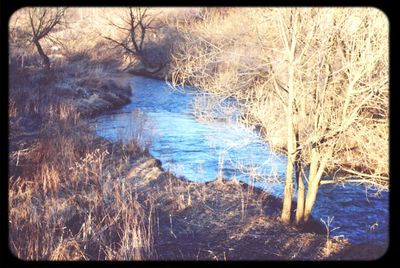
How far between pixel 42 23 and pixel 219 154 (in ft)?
26.5

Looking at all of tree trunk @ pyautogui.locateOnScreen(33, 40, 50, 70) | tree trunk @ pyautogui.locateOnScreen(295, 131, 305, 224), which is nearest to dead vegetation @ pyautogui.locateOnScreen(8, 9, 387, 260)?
tree trunk @ pyautogui.locateOnScreen(295, 131, 305, 224)

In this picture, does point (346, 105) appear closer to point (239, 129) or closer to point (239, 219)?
point (239, 129)

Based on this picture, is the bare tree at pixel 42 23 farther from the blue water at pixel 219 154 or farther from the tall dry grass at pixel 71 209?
the tall dry grass at pixel 71 209

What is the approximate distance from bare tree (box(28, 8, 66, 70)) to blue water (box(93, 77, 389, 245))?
3221 millimetres

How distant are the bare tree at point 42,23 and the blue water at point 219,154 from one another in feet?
10.6

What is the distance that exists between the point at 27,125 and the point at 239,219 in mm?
5235

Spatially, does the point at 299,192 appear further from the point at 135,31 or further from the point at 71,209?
the point at 135,31

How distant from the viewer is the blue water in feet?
16.6

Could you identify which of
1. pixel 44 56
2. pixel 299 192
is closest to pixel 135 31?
pixel 44 56

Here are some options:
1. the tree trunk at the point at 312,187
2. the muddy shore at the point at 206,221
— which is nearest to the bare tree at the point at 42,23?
the muddy shore at the point at 206,221

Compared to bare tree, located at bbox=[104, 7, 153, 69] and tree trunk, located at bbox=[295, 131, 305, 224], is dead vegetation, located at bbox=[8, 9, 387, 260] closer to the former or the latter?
tree trunk, located at bbox=[295, 131, 305, 224]

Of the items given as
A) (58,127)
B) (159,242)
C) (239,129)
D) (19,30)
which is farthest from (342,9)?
(19,30)

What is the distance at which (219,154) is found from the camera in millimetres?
7129

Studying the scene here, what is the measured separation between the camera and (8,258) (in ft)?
9.70
